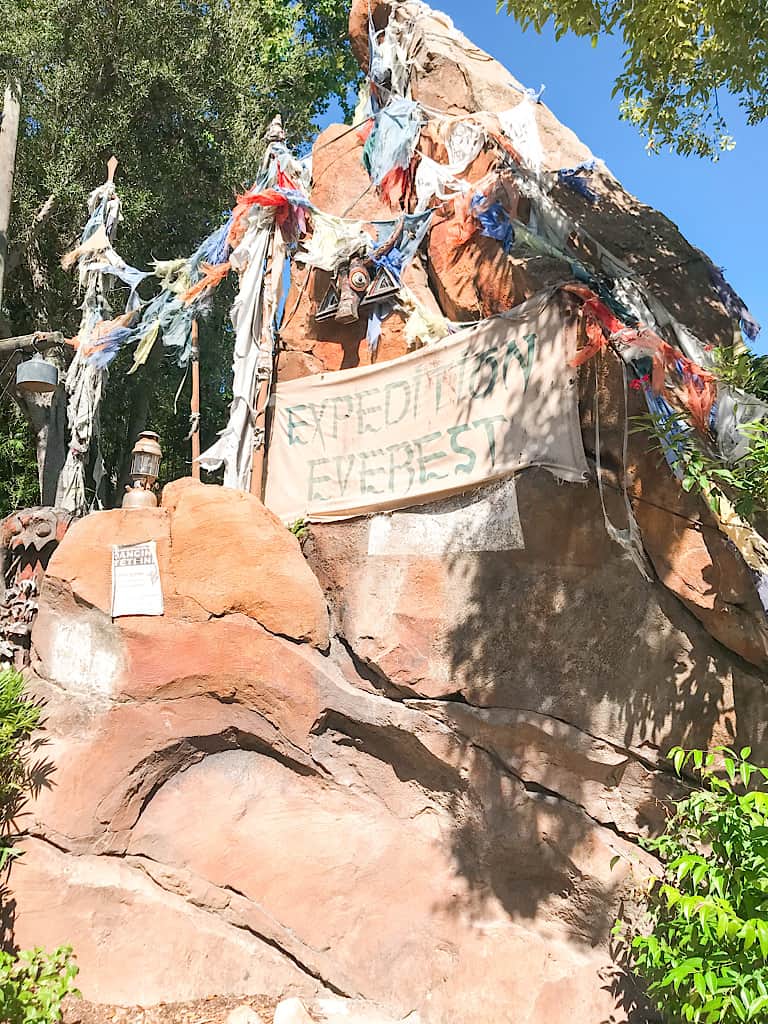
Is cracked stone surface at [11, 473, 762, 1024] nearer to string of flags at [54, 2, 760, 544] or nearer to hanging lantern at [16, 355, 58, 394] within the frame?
hanging lantern at [16, 355, 58, 394]

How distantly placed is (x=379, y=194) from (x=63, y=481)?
4.46 metres

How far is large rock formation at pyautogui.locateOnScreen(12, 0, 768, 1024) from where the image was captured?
525 centimetres

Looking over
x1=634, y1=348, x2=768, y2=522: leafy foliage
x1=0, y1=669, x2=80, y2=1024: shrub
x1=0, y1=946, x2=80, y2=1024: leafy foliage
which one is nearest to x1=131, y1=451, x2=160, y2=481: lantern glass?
x1=0, y1=669, x2=80, y2=1024: shrub

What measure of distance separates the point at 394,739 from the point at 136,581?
7.34ft

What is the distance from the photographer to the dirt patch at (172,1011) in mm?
4855

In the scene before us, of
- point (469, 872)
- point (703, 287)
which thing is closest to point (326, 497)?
point (469, 872)

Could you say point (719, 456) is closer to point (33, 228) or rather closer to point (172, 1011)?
point (172, 1011)

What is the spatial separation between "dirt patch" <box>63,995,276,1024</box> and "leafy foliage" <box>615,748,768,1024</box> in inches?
97.5

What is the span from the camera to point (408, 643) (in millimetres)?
5965

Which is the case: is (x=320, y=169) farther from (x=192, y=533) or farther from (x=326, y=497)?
(x=192, y=533)

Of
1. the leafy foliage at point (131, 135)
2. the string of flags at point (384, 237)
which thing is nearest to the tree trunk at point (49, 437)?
the string of flags at point (384, 237)

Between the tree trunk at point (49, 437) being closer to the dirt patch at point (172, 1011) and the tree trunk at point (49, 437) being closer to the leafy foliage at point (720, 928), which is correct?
the dirt patch at point (172, 1011)

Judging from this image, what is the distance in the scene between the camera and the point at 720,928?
3381 mm

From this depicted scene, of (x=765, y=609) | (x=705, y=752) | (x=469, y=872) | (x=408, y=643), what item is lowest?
(x=469, y=872)
